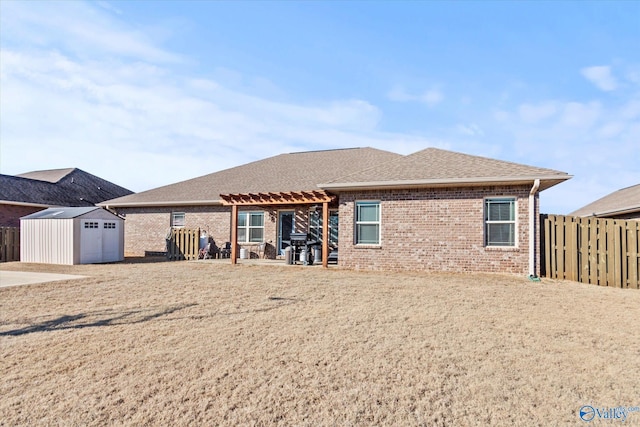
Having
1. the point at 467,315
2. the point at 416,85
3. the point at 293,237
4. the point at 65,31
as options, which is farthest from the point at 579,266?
the point at 65,31

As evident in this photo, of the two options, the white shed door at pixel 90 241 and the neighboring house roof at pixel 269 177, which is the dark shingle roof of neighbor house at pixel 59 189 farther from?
the white shed door at pixel 90 241

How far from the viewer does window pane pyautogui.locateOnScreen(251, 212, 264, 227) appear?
17547 mm

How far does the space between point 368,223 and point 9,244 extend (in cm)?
1653

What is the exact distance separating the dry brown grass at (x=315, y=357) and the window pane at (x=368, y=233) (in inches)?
167

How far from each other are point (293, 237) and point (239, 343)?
962 cm

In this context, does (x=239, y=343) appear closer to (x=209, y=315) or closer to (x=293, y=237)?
(x=209, y=315)

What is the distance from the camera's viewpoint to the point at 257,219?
17641 millimetres

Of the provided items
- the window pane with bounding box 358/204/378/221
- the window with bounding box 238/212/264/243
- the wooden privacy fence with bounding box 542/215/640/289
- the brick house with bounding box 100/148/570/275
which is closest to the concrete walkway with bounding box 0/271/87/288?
the brick house with bounding box 100/148/570/275

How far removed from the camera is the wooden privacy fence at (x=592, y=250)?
989 centimetres

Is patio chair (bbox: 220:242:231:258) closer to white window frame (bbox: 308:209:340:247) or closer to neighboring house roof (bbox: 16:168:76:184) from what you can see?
white window frame (bbox: 308:209:340:247)

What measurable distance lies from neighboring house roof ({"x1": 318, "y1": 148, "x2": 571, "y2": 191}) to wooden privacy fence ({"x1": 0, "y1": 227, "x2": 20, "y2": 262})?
15.2 metres

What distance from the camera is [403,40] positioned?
484 inches

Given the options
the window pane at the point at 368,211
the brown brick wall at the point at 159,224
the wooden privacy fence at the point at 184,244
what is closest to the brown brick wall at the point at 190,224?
the brown brick wall at the point at 159,224

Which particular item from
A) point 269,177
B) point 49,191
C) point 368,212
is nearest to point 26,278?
point 368,212
